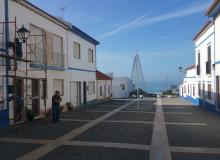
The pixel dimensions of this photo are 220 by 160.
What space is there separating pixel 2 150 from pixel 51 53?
10.3 metres

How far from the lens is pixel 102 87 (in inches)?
1389

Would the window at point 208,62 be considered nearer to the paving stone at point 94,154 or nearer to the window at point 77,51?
the window at point 77,51

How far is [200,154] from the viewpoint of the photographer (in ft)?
29.9

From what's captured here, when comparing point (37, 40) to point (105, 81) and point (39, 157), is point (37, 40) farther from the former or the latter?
point (105, 81)

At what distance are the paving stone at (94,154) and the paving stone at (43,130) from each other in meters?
2.13

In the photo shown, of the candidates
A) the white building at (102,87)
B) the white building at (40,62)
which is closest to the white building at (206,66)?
the white building at (40,62)

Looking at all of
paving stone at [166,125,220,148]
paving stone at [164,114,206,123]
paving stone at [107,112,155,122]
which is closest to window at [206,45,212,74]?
paving stone at [164,114,206,123]

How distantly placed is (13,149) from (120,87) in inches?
1474

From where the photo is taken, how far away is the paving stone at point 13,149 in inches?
342

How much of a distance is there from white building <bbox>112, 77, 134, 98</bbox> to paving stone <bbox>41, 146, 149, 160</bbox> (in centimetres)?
3439

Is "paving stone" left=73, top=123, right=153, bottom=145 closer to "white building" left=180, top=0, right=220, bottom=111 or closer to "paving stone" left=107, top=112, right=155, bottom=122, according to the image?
"paving stone" left=107, top=112, right=155, bottom=122

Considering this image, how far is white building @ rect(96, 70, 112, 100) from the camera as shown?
1307 inches

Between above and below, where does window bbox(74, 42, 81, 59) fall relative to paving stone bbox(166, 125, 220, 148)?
above

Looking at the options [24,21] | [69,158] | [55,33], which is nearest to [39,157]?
[69,158]
